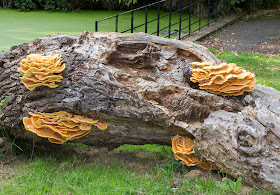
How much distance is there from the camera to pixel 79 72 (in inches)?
135

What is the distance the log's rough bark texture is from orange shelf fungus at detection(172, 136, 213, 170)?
0.32 feet

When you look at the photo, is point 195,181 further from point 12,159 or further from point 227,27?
point 227,27

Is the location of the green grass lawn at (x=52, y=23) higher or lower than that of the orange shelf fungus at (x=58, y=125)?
lower

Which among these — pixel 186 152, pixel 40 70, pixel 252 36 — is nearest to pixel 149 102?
pixel 186 152

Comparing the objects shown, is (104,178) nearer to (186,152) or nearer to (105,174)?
(105,174)

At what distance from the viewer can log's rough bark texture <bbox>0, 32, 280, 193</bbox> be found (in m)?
2.96

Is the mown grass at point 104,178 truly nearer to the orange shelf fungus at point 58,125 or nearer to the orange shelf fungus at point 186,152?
the orange shelf fungus at point 186,152

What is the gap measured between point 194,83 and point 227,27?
9467mm

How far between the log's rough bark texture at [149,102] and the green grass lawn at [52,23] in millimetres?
5845

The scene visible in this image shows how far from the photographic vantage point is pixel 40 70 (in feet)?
10.3

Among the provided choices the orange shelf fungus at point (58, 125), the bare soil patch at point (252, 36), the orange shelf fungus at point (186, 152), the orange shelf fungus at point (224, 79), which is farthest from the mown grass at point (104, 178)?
the bare soil patch at point (252, 36)

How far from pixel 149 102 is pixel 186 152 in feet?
1.98

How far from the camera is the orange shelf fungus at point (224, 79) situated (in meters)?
3.15

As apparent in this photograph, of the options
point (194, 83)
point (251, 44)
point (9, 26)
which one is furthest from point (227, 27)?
point (194, 83)
